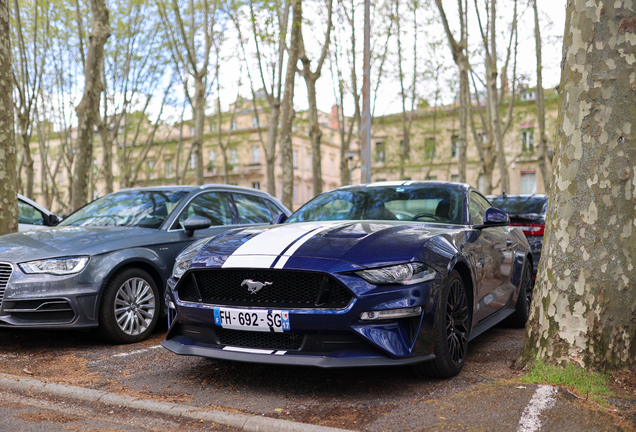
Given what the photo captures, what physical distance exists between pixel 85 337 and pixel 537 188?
4677 cm

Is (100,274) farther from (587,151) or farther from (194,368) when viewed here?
(587,151)

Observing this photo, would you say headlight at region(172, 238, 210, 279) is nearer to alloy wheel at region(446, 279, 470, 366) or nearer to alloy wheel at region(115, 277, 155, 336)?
alloy wheel at region(115, 277, 155, 336)

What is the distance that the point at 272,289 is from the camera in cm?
396

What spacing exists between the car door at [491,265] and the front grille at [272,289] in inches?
61.8

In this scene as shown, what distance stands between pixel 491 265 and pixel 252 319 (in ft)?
8.02

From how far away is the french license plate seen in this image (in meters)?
3.84

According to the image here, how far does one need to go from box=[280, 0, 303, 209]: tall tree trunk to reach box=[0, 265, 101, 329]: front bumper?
12.8 metres

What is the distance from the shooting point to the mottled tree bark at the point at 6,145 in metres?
8.02

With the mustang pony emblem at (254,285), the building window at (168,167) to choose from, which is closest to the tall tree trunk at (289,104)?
the mustang pony emblem at (254,285)

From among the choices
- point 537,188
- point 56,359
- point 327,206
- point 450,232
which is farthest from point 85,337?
point 537,188

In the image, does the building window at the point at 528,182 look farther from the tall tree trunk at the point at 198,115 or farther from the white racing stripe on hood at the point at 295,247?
the white racing stripe on hood at the point at 295,247

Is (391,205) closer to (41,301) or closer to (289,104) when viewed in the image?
(41,301)

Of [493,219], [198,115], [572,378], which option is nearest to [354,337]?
[572,378]

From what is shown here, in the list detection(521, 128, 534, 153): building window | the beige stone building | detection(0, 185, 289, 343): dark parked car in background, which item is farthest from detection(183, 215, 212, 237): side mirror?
detection(521, 128, 534, 153): building window
